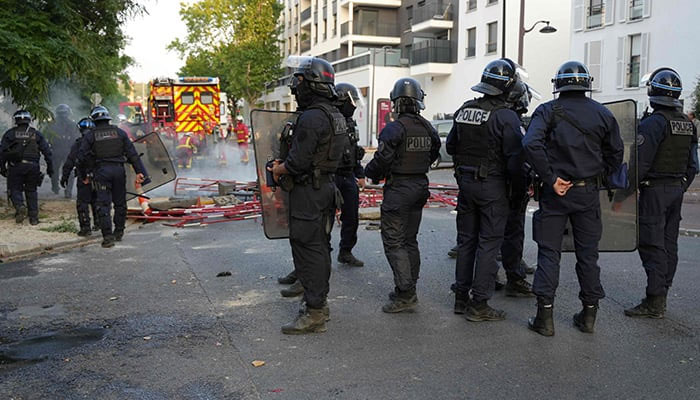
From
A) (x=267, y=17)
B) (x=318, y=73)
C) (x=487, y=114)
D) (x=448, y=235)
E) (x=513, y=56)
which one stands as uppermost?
(x=267, y=17)

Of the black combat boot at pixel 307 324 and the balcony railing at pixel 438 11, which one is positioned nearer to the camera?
the black combat boot at pixel 307 324

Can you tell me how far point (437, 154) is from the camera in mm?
5688

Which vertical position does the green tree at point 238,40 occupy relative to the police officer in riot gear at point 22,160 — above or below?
above

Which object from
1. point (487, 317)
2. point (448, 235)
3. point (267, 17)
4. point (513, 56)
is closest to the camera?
point (487, 317)

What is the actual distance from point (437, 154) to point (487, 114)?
81cm

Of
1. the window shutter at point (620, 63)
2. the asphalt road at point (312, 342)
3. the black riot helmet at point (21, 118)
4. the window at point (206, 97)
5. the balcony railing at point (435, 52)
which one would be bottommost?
the asphalt road at point (312, 342)

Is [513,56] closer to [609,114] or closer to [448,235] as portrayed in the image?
[448,235]

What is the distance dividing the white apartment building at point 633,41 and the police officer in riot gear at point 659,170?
854 inches

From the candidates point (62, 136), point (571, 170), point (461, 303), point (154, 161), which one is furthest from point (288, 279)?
point (62, 136)

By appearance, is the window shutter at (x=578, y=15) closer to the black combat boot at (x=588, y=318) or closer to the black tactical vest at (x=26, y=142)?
the black tactical vest at (x=26, y=142)

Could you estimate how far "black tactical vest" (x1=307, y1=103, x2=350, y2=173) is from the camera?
15.6ft

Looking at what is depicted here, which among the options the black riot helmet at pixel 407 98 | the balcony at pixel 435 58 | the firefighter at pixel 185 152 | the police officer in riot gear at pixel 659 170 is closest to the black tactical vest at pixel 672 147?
the police officer in riot gear at pixel 659 170

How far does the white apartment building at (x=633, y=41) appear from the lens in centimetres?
2525

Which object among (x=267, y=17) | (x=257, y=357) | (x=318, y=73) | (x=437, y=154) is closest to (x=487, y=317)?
(x=437, y=154)
